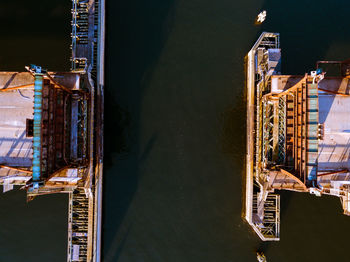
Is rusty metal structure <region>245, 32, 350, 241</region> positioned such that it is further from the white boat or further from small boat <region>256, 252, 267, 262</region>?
small boat <region>256, 252, 267, 262</region>

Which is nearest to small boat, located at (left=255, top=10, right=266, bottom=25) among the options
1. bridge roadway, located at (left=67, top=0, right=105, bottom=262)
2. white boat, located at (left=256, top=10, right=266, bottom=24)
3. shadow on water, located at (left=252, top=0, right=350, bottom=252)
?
white boat, located at (left=256, top=10, right=266, bottom=24)

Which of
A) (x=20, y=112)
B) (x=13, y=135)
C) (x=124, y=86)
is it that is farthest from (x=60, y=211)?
(x=124, y=86)

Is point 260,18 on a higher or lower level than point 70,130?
higher

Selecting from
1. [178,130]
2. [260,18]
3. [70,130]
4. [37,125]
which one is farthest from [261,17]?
[37,125]

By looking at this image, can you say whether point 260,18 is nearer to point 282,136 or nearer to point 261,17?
point 261,17

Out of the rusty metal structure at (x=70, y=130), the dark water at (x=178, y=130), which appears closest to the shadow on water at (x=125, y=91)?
the dark water at (x=178, y=130)

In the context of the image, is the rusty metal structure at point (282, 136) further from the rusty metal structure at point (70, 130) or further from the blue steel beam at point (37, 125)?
the blue steel beam at point (37, 125)
